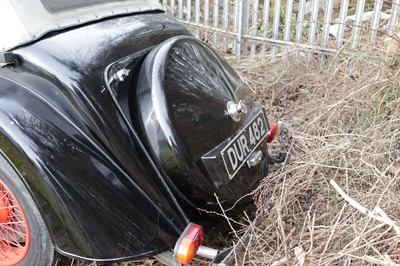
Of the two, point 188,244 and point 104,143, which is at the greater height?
point 104,143

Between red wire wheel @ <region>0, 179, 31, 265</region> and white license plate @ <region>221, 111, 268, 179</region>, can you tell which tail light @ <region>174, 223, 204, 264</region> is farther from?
red wire wheel @ <region>0, 179, 31, 265</region>

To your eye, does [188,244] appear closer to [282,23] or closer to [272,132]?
[272,132]

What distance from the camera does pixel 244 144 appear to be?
2070 millimetres

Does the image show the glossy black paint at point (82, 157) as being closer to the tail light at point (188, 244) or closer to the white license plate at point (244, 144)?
the tail light at point (188, 244)

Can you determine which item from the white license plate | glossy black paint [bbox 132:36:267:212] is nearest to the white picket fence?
the white license plate

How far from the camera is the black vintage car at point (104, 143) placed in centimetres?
166

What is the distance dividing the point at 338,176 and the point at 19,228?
1670mm

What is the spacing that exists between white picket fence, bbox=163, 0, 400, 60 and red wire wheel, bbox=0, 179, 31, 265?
289cm

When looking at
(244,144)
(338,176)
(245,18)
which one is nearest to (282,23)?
(245,18)

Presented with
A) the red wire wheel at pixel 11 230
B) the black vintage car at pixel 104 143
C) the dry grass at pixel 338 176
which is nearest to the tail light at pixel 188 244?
the black vintage car at pixel 104 143

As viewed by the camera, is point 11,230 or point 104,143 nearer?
point 104,143

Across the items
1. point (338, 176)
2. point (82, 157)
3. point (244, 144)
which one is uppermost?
point (82, 157)

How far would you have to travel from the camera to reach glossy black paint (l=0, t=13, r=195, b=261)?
1.64m

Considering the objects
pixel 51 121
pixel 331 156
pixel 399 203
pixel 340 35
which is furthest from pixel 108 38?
pixel 340 35
